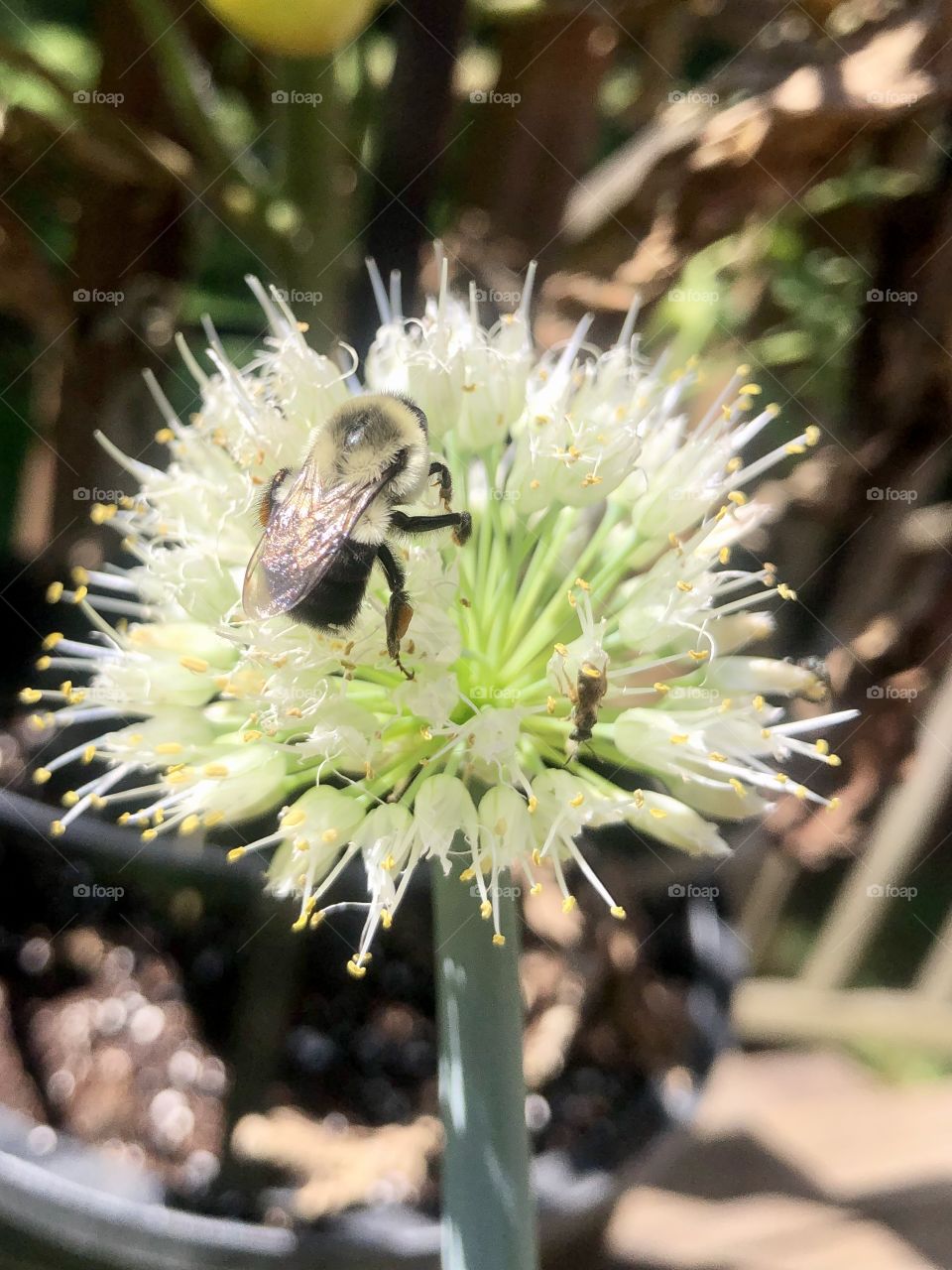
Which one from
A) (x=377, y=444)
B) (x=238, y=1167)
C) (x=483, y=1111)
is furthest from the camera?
(x=238, y=1167)

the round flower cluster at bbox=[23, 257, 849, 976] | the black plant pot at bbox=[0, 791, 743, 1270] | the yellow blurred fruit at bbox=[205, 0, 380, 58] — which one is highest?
the yellow blurred fruit at bbox=[205, 0, 380, 58]

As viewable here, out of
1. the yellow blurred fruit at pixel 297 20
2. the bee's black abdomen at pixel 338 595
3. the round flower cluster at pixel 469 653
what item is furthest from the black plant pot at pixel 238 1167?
the yellow blurred fruit at pixel 297 20

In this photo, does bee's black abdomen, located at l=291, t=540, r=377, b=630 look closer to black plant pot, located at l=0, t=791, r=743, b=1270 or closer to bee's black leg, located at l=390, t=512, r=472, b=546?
bee's black leg, located at l=390, t=512, r=472, b=546

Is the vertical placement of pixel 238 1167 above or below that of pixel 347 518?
below

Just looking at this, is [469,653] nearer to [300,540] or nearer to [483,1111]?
[300,540]

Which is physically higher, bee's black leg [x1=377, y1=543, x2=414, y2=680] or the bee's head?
the bee's head

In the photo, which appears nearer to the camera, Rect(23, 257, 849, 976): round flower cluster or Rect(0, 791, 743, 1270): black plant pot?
Rect(23, 257, 849, 976): round flower cluster

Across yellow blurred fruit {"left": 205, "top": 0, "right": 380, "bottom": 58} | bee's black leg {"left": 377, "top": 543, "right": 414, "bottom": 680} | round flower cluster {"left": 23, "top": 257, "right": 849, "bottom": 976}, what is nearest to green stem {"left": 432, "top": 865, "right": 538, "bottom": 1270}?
round flower cluster {"left": 23, "top": 257, "right": 849, "bottom": 976}

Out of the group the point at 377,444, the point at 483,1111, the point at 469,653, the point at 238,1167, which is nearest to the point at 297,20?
the point at 377,444

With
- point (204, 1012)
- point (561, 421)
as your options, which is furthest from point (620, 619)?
point (204, 1012)
